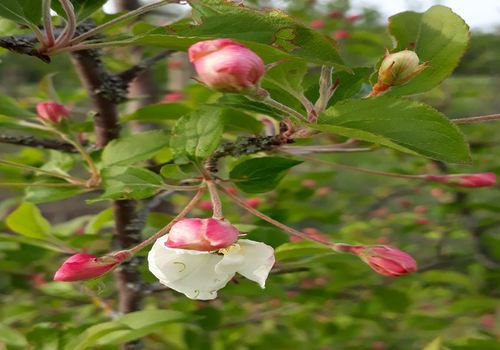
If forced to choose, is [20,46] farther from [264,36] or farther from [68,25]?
[264,36]

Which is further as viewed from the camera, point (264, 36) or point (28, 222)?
point (28, 222)

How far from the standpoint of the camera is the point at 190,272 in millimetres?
599

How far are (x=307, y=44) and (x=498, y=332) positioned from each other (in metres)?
1.00

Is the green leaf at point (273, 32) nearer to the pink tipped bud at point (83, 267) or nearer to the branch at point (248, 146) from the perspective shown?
the branch at point (248, 146)

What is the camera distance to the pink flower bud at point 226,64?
472 millimetres

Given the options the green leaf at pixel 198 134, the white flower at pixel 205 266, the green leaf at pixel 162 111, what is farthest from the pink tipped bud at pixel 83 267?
the green leaf at pixel 162 111

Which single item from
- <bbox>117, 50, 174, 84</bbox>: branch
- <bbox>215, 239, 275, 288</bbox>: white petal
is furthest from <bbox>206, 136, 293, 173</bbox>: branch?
<bbox>117, 50, 174, 84</bbox>: branch

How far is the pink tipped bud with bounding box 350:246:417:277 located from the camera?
58 centimetres

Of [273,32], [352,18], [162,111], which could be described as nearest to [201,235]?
[273,32]

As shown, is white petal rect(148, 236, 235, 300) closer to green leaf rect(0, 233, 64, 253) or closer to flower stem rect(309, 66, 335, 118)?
flower stem rect(309, 66, 335, 118)

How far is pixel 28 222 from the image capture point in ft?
3.27

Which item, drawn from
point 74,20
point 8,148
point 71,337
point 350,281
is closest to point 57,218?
point 8,148

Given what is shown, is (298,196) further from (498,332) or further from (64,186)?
(64,186)

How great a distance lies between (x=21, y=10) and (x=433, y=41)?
0.42m
